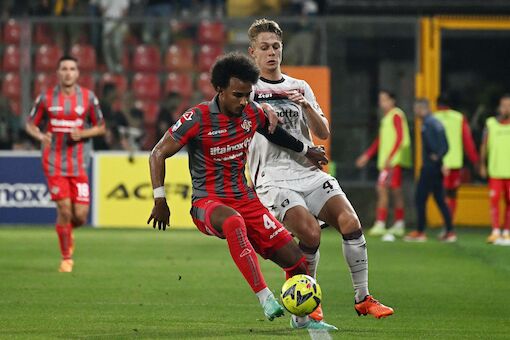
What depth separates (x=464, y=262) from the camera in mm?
14242

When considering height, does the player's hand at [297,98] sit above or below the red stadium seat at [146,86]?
above

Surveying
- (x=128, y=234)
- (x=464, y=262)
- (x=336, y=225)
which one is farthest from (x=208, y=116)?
(x=128, y=234)

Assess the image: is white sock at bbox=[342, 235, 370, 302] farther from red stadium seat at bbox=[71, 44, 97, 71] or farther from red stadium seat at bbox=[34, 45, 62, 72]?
red stadium seat at bbox=[34, 45, 62, 72]

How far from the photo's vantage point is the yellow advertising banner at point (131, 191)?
762 inches

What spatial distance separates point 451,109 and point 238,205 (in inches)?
470

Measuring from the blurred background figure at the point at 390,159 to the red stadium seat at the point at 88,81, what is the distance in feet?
14.6

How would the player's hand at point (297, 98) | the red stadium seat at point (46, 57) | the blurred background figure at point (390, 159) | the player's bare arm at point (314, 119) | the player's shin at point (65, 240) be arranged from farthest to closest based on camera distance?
the red stadium seat at point (46, 57)
the blurred background figure at point (390, 159)
the player's shin at point (65, 240)
the player's bare arm at point (314, 119)
the player's hand at point (297, 98)

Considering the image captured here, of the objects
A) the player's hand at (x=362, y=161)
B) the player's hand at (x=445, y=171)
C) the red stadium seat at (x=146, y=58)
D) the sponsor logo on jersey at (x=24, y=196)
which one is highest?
the red stadium seat at (x=146, y=58)

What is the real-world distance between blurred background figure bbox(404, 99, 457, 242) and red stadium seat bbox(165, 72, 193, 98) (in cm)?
434

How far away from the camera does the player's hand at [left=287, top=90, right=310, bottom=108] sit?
8.30 meters

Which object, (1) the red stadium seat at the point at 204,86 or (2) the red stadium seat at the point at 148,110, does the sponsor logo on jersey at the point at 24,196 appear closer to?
(2) the red stadium seat at the point at 148,110

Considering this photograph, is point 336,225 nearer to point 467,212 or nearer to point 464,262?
point 464,262

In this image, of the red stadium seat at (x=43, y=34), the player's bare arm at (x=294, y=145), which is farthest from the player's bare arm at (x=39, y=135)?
the red stadium seat at (x=43, y=34)

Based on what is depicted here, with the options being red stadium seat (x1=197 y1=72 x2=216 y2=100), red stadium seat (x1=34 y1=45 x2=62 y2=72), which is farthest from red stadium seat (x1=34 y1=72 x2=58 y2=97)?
red stadium seat (x1=197 y1=72 x2=216 y2=100)
